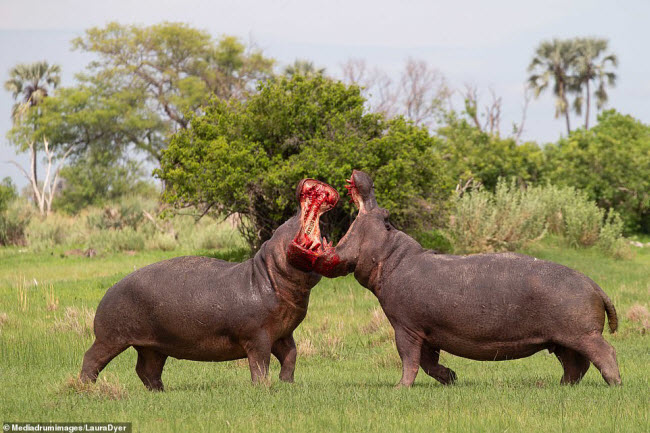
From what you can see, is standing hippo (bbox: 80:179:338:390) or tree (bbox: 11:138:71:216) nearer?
standing hippo (bbox: 80:179:338:390)

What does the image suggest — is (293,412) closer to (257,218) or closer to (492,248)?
(257,218)

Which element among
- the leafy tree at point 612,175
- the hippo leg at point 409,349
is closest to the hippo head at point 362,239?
the hippo leg at point 409,349

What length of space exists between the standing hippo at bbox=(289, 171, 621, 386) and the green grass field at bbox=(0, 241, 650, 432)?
0.35m

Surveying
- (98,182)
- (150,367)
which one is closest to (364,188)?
(150,367)

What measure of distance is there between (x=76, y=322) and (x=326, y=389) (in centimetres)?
743

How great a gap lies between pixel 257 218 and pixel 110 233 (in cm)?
1382

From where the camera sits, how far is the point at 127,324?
801cm

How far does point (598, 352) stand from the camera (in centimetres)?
743

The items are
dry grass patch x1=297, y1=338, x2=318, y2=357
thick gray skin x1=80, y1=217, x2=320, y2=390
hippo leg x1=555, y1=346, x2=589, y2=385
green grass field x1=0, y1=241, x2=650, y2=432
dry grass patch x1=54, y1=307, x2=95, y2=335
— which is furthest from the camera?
dry grass patch x1=54, y1=307, x2=95, y2=335

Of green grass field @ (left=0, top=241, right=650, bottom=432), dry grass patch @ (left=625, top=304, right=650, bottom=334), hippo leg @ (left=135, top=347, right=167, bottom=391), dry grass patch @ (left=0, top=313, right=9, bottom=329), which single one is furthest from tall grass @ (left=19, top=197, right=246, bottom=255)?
hippo leg @ (left=135, top=347, right=167, bottom=391)

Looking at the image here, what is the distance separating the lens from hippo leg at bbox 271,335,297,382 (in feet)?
26.9

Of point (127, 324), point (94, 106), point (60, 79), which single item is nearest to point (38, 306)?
point (127, 324)

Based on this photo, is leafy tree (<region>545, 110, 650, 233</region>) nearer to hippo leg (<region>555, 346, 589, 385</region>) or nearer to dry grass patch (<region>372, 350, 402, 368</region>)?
dry grass patch (<region>372, 350, 402, 368</region>)

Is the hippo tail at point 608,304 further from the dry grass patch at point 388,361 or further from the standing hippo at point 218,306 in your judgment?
the dry grass patch at point 388,361
